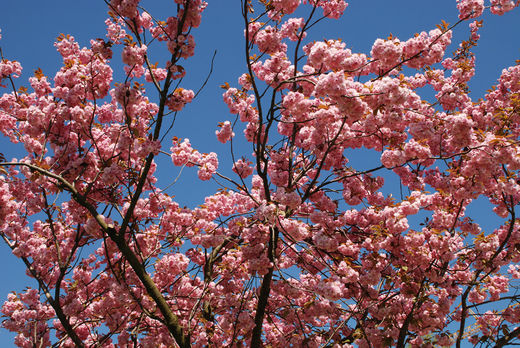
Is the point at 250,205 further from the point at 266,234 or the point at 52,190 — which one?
the point at 52,190

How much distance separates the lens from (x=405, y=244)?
610 centimetres

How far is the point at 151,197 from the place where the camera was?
6.96 metres

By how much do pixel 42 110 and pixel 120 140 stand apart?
155 centimetres

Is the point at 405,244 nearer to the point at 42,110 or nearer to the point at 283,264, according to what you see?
the point at 283,264

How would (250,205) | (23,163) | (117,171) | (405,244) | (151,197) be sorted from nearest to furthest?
1. (23,163)
2. (117,171)
3. (405,244)
4. (151,197)
5. (250,205)

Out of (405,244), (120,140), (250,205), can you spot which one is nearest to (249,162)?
(250,205)

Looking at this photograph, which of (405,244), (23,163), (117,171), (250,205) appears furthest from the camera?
(250,205)

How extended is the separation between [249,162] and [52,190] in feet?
9.94

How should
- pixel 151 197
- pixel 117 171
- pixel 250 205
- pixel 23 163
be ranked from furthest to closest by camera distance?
1. pixel 250 205
2. pixel 151 197
3. pixel 117 171
4. pixel 23 163

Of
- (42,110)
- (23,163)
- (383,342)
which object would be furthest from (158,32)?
(383,342)

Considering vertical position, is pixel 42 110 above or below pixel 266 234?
above

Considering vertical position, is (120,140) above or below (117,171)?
above

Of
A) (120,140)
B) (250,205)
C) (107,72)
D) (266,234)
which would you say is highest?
(107,72)

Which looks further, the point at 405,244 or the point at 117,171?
the point at 405,244
